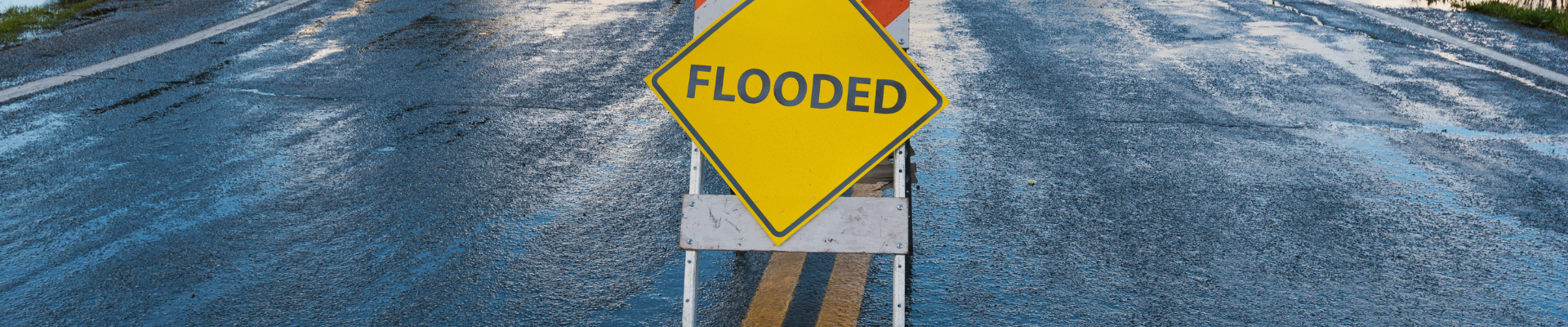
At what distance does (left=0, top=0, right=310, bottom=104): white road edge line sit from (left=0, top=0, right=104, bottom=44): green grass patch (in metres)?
1.61

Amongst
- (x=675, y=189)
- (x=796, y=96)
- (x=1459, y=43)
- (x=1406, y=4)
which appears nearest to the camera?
(x=796, y=96)

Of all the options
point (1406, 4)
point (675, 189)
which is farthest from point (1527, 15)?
point (675, 189)

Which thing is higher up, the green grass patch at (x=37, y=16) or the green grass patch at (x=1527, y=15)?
the green grass patch at (x=1527, y=15)

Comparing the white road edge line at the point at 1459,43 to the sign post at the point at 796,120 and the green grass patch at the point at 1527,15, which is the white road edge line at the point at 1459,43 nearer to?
the green grass patch at the point at 1527,15

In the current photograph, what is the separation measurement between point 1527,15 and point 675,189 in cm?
1059

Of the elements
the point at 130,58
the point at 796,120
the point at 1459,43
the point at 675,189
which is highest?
the point at 796,120

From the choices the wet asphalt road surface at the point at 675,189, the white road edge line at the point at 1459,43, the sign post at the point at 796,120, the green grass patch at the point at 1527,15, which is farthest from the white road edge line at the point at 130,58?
the green grass patch at the point at 1527,15

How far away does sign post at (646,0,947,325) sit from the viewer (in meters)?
3.47

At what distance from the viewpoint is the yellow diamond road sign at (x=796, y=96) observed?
3467 millimetres

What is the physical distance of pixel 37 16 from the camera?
11.3m

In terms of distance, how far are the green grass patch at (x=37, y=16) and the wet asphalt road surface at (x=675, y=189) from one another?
1037mm

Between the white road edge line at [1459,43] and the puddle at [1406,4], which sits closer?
the white road edge line at [1459,43]

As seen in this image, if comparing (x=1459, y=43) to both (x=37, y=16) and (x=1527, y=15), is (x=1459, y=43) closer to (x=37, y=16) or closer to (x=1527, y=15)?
(x=1527, y=15)

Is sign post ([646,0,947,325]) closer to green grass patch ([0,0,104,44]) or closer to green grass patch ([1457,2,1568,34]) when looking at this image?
green grass patch ([0,0,104,44])
